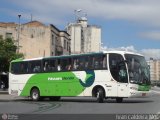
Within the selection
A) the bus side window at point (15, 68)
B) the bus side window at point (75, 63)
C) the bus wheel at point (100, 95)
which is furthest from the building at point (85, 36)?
the bus wheel at point (100, 95)

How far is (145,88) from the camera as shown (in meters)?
30.7

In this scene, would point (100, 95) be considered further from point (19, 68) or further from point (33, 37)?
point (33, 37)

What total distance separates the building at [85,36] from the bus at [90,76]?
8461 cm

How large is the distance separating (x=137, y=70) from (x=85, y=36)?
3936 inches

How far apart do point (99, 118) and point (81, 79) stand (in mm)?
14399

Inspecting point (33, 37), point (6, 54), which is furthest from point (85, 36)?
point (6, 54)

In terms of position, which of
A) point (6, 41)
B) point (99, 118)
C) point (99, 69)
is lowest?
point (99, 118)

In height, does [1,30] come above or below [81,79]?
above

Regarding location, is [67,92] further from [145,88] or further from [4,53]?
[4,53]

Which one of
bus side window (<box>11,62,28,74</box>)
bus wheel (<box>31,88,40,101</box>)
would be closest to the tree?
bus side window (<box>11,62,28,74</box>)

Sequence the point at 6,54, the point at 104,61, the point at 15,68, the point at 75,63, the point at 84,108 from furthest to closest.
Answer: the point at 6,54
the point at 15,68
the point at 75,63
the point at 104,61
the point at 84,108

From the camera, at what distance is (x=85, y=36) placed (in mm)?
130250

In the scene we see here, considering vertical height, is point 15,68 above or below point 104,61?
below

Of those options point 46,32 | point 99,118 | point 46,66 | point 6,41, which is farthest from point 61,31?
point 99,118
